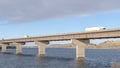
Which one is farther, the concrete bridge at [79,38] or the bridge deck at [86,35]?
the concrete bridge at [79,38]

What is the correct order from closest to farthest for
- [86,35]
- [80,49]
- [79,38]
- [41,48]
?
[86,35]
[80,49]
[79,38]
[41,48]

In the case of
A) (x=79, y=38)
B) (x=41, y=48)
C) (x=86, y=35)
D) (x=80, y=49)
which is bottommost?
(x=41, y=48)

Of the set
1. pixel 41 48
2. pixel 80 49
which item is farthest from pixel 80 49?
pixel 41 48

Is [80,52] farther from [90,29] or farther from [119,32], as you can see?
[119,32]

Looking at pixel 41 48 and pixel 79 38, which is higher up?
pixel 79 38

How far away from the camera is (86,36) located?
99.8 metres

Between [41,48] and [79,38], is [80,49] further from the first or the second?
[41,48]

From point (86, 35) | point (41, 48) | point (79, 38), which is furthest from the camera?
point (41, 48)

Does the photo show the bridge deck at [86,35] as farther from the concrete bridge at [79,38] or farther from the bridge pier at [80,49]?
the bridge pier at [80,49]

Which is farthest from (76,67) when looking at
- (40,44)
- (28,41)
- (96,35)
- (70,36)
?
(28,41)

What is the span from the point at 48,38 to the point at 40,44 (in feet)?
34.7

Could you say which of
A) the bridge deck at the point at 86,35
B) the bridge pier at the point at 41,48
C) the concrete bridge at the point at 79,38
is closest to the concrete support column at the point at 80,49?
the concrete bridge at the point at 79,38

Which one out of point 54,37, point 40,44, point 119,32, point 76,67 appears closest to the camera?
point 76,67

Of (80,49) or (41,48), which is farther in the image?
(41,48)
